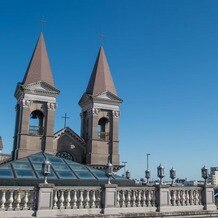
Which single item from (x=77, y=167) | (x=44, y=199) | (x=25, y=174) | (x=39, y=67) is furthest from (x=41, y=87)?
(x=44, y=199)

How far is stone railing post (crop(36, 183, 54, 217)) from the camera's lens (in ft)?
39.4

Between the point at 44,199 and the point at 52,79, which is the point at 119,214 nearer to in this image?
the point at 44,199

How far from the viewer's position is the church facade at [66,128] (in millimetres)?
37750

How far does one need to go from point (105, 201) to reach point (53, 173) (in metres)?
3.80

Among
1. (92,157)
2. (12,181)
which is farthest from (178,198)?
→ (92,157)

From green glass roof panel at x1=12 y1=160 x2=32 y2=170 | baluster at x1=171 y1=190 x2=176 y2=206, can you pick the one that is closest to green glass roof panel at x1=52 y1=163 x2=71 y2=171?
green glass roof panel at x1=12 y1=160 x2=32 y2=170

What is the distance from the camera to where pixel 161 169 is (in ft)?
50.6

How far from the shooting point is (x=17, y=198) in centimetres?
1192

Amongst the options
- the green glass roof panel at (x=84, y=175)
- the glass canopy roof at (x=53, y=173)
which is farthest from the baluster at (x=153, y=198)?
the green glass roof panel at (x=84, y=175)

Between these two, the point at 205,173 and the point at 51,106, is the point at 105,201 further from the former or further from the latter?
the point at 51,106

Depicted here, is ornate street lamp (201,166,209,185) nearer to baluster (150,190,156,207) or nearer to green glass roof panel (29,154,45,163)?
baluster (150,190,156,207)

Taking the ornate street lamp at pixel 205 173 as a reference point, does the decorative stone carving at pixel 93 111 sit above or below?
above

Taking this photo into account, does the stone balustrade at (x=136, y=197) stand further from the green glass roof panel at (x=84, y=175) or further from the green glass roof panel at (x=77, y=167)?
the green glass roof panel at (x=77, y=167)

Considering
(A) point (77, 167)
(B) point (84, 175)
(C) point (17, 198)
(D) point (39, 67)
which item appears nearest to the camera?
(C) point (17, 198)
